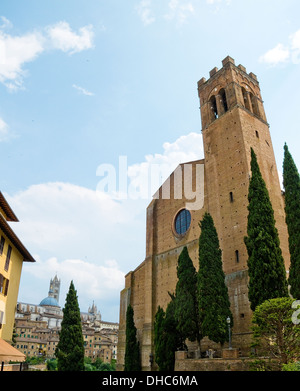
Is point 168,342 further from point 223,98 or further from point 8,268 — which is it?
point 223,98

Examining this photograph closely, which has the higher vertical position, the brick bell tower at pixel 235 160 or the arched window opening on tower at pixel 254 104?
the arched window opening on tower at pixel 254 104

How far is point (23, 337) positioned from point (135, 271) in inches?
2351

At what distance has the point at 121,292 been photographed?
29.3 metres

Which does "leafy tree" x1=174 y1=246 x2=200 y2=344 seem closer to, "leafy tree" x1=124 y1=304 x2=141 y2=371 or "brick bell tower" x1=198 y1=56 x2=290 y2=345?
"brick bell tower" x1=198 y1=56 x2=290 y2=345

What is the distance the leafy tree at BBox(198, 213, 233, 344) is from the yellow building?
10.4 metres

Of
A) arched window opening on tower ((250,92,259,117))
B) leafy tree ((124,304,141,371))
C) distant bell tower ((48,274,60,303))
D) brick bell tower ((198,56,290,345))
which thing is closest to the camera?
brick bell tower ((198,56,290,345))

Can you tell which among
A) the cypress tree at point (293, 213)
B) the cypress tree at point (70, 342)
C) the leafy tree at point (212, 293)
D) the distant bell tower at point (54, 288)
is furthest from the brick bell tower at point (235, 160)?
the distant bell tower at point (54, 288)

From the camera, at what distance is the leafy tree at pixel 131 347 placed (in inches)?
925

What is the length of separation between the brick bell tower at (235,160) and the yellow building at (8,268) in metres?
12.7

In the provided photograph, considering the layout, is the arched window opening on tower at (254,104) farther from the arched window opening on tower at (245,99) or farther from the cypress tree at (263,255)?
the cypress tree at (263,255)

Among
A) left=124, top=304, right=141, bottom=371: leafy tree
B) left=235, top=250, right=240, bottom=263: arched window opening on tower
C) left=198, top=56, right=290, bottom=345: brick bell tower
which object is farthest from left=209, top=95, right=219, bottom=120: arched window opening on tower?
left=124, top=304, right=141, bottom=371: leafy tree

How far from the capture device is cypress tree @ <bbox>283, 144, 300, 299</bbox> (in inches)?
566

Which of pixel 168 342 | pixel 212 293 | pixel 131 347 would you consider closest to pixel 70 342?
pixel 131 347
